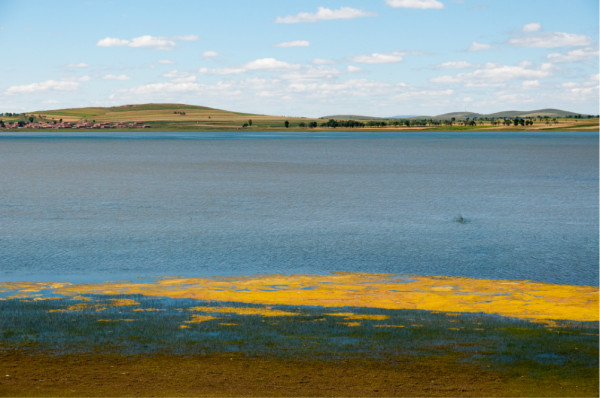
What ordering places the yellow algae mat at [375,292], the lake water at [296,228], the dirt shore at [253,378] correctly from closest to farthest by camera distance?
the dirt shore at [253,378], the yellow algae mat at [375,292], the lake water at [296,228]

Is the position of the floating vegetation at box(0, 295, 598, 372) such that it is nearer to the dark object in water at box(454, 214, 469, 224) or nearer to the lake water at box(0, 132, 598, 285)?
the lake water at box(0, 132, 598, 285)

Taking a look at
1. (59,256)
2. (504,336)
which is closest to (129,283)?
(59,256)

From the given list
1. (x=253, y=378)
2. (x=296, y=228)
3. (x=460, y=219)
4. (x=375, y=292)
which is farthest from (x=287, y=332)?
(x=460, y=219)

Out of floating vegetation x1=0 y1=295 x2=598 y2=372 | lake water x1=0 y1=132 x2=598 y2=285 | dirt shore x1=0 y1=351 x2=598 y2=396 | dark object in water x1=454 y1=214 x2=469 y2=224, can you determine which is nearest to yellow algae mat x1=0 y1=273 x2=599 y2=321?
floating vegetation x1=0 y1=295 x2=598 y2=372

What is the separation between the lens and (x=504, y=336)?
18.0m

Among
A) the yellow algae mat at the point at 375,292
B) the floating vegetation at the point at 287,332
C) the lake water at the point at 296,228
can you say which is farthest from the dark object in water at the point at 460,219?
the floating vegetation at the point at 287,332

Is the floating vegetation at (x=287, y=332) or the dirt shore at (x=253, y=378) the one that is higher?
the dirt shore at (x=253, y=378)

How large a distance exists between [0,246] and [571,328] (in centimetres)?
2394

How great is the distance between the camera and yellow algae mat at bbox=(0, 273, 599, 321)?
2178 centimetres

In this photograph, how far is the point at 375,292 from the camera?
78.2 feet

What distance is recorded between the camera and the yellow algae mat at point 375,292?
858 inches

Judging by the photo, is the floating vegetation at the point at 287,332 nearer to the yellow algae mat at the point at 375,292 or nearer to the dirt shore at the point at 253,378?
the dirt shore at the point at 253,378

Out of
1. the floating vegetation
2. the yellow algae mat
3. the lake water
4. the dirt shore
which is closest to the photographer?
the dirt shore

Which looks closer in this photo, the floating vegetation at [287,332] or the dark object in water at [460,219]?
the floating vegetation at [287,332]
